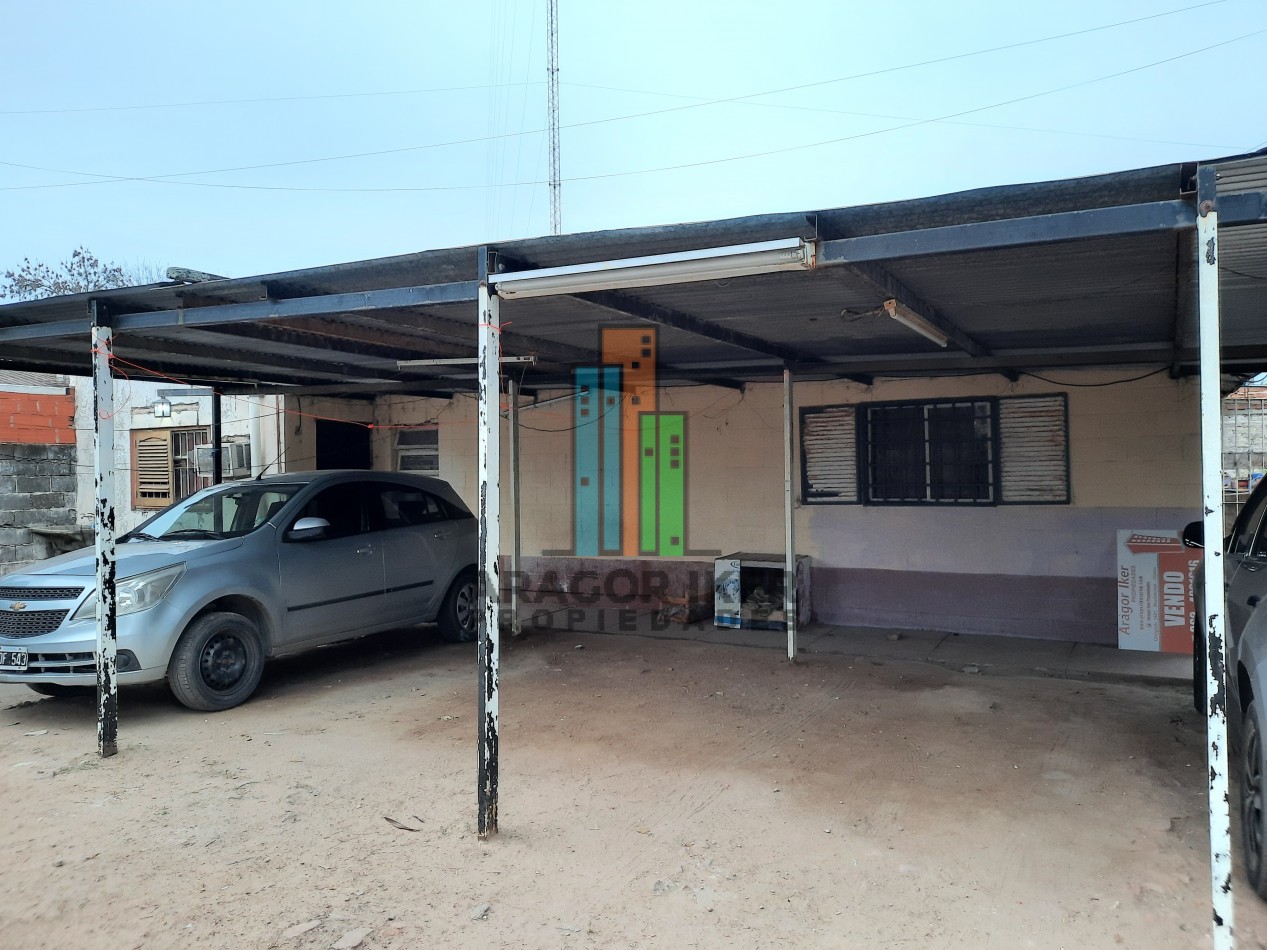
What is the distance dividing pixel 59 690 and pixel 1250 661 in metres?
7.63

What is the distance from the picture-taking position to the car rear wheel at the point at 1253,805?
3.46 m

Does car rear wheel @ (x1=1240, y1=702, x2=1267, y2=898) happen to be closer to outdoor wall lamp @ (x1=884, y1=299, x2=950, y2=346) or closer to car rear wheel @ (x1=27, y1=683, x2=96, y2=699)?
outdoor wall lamp @ (x1=884, y1=299, x2=950, y2=346)

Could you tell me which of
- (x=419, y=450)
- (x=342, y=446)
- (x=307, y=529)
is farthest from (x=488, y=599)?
(x=342, y=446)

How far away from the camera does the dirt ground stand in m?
3.45

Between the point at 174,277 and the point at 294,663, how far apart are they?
3.79m

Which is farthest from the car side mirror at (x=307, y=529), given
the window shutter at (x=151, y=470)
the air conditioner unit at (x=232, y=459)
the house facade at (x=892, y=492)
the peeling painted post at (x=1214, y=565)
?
the peeling painted post at (x=1214, y=565)

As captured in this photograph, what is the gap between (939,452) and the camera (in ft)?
29.2

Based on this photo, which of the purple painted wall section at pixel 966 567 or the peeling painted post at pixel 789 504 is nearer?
the peeling painted post at pixel 789 504

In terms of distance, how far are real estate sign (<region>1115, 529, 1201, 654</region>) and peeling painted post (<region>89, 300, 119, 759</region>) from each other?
795 cm

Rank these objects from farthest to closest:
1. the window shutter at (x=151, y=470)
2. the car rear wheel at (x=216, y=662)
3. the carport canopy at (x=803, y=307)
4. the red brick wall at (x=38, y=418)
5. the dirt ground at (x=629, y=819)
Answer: the window shutter at (x=151, y=470) → the red brick wall at (x=38, y=418) → the car rear wheel at (x=216, y=662) → the dirt ground at (x=629, y=819) → the carport canopy at (x=803, y=307)

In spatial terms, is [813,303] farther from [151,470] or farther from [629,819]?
[151,470]

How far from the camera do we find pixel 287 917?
349cm

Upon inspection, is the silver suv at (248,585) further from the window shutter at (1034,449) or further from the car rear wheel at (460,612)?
the window shutter at (1034,449)

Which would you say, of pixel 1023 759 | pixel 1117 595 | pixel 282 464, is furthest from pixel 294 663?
pixel 1117 595
